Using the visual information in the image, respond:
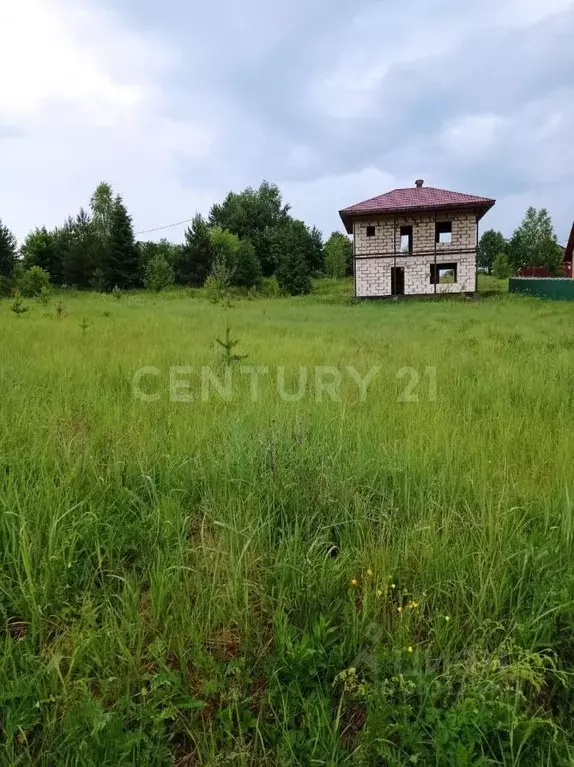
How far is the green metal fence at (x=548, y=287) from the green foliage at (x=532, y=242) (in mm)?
34539

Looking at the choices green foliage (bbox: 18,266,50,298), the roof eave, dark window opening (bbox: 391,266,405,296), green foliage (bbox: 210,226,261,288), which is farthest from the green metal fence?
green foliage (bbox: 18,266,50,298)

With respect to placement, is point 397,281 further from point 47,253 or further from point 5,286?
point 47,253

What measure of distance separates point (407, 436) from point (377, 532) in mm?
1173

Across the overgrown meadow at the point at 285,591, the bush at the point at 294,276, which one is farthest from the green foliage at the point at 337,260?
the overgrown meadow at the point at 285,591

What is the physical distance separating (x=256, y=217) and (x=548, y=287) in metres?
38.0

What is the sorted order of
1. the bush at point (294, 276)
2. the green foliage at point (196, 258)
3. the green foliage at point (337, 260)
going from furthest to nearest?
the green foliage at point (337, 260) → the green foliage at point (196, 258) → the bush at point (294, 276)

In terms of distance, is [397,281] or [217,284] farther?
[397,281]

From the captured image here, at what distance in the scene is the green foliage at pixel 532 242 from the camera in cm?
5362

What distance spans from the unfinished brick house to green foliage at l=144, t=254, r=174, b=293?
14.2 meters

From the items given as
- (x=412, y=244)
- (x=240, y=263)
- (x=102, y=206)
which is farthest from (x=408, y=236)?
(x=102, y=206)

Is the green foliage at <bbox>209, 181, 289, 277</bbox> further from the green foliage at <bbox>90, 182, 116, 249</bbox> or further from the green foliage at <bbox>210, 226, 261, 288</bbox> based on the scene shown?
the green foliage at <bbox>90, 182, 116, 249</bbox>

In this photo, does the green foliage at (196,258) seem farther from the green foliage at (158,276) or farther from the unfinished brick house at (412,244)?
the unfinished brick house at (412,244)

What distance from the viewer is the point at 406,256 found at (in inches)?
987

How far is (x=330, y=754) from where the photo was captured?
48.5 inches
